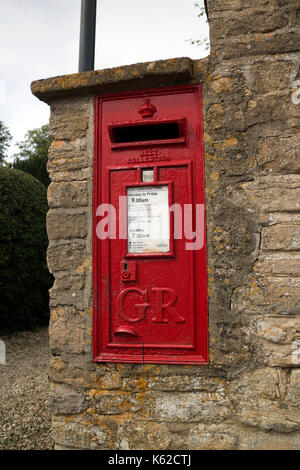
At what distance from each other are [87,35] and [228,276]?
272 centimetres

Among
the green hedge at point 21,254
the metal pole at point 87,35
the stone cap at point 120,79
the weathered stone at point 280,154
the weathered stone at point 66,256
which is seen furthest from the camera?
the green hedge at point 21,254

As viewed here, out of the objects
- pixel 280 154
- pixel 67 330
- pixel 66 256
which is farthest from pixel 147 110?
pixel 67 330

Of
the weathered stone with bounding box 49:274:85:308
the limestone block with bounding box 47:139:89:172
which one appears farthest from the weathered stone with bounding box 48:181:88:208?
the weathered stone with bounding box 49:274:85:308

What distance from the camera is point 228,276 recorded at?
2.08 meters

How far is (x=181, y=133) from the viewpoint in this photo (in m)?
2.15

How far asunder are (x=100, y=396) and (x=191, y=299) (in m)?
0.80

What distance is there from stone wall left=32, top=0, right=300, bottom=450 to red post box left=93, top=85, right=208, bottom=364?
6 centimetres

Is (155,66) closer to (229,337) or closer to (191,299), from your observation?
(191,299)

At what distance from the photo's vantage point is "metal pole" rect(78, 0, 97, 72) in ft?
11.0

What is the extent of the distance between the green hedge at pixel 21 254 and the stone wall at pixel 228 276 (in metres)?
3.57

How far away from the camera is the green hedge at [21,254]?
5.49m

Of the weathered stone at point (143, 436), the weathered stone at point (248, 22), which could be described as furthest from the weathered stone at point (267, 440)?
the weathered stone at point (248, 22)

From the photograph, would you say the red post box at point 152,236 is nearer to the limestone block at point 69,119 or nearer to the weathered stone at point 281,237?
the limestone block at point 69,119
